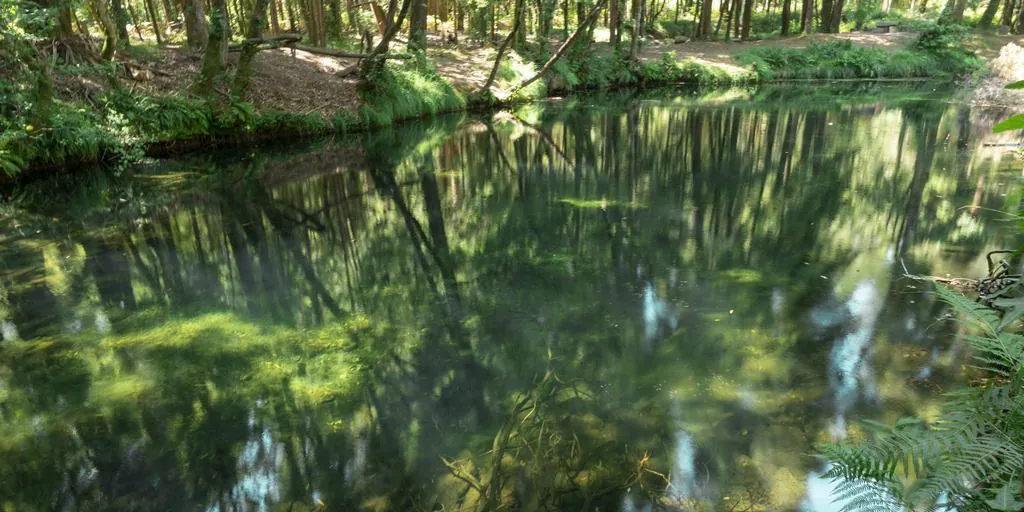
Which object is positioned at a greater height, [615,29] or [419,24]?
[419,24]

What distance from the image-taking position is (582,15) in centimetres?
2484

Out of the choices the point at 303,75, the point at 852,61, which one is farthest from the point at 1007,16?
the point at 303,75

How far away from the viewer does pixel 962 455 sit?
234 centimetres

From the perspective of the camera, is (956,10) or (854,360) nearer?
(854,360)

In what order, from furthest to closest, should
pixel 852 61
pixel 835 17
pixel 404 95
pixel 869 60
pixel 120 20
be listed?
pixel 835 17, pixel 852 61, pixel 869 60, pixel 404 95, pixel 120 20

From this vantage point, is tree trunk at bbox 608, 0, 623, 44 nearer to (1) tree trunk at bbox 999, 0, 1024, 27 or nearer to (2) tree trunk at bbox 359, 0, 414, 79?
(2) tree trunk at bbox 359, 0, 414, 79

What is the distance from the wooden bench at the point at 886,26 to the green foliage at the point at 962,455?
32.6 m

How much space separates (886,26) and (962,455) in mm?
34109

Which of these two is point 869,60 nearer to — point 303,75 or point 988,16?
point 988,16

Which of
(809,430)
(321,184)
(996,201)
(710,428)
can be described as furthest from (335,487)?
(996,201)

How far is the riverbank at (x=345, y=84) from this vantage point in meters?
10.8

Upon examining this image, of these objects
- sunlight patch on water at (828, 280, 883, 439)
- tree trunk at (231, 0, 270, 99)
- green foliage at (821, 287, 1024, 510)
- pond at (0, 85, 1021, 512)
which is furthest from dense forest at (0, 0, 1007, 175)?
green foliage at (821, 287, 1024, 510)

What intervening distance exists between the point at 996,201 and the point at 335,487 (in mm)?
8883

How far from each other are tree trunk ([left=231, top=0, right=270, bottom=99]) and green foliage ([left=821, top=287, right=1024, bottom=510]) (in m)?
13.2
